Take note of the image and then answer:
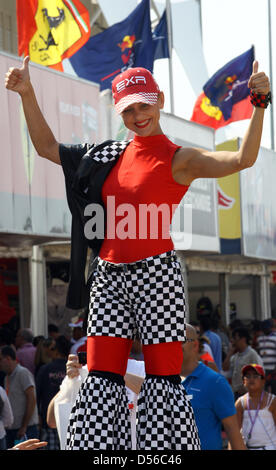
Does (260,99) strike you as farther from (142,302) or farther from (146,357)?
(146,357)

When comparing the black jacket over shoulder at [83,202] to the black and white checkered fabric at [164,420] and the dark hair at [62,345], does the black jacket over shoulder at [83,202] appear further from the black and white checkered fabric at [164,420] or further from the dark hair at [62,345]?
the dark hair at [62,345]

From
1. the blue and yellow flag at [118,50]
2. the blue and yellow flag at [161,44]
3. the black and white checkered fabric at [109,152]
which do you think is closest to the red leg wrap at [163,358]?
the black and white checkered fabric at [109,152]

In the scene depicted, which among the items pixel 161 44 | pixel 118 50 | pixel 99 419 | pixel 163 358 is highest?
pixel 161 44

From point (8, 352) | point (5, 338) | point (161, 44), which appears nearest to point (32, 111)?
point (8, 352)

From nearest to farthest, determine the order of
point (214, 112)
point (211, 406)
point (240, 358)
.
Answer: point (211, 406) → point (240, 358) → point (214, 112)

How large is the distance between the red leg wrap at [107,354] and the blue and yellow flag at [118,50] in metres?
12.6

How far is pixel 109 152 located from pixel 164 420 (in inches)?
44.0

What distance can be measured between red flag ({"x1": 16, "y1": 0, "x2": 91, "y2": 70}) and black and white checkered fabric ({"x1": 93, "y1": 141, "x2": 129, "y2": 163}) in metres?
9.95

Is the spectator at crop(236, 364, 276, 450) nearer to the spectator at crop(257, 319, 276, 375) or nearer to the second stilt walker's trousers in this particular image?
the second stilt walker's trousers

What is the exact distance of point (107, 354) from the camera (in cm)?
327

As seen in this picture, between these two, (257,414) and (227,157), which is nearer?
(227,157)

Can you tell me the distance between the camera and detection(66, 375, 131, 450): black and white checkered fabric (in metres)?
3.17

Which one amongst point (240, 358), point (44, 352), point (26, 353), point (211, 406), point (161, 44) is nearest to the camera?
point (211, 406)

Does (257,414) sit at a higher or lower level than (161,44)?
lower
